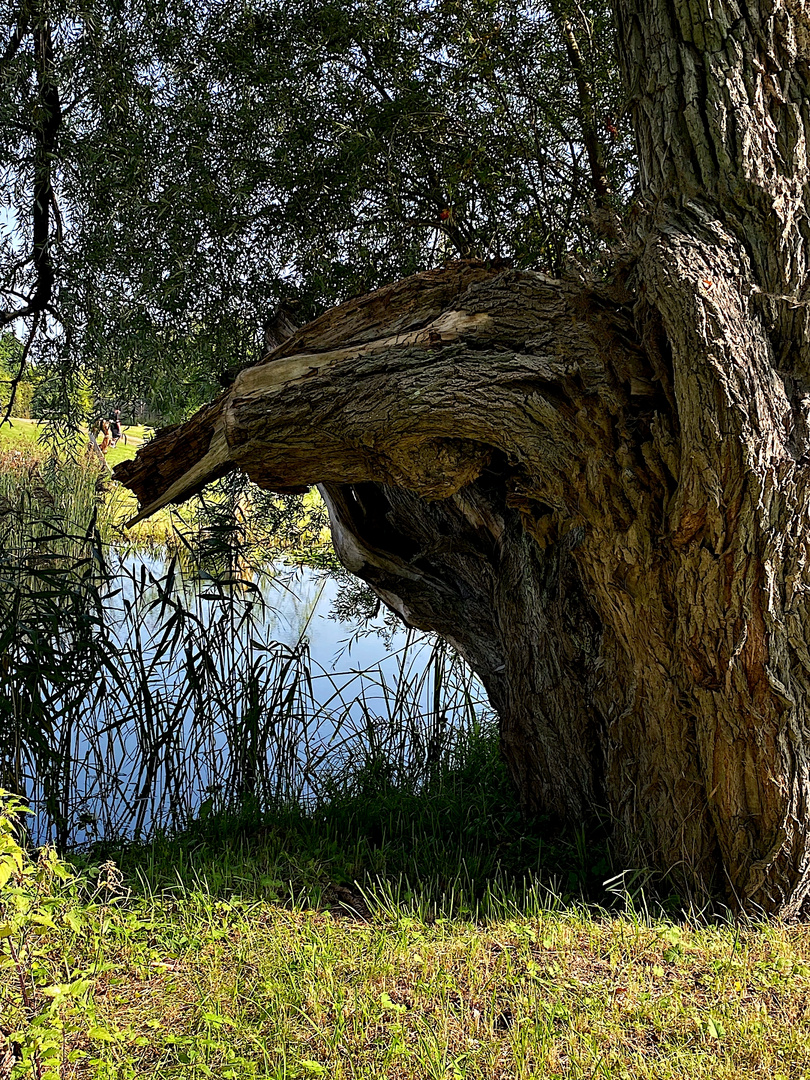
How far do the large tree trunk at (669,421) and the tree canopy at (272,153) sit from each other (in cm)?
82

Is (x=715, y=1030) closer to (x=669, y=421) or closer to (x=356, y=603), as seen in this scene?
(x=669, y=421)

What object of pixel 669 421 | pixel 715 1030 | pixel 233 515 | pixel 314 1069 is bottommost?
pixel 715 1030

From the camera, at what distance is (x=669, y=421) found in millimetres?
3107

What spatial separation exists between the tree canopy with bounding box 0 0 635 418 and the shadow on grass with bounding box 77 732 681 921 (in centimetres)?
221

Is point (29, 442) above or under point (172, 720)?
above

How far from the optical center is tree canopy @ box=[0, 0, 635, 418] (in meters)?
4.19

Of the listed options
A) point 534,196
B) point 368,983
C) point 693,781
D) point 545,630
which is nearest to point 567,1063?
point 368,983

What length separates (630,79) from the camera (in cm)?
326

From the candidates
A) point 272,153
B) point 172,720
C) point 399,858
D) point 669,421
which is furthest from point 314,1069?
point 272,153

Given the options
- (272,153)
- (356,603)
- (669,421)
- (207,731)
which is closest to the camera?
(669,421)

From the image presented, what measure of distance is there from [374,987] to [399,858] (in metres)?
1.03

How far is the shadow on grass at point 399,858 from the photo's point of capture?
3455mm

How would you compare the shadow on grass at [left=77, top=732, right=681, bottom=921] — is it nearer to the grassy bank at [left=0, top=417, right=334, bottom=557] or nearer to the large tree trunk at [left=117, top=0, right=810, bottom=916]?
the large tree trunk at [left=117, top=0, right=810, bottom=916]

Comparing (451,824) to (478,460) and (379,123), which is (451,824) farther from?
(379,123)
